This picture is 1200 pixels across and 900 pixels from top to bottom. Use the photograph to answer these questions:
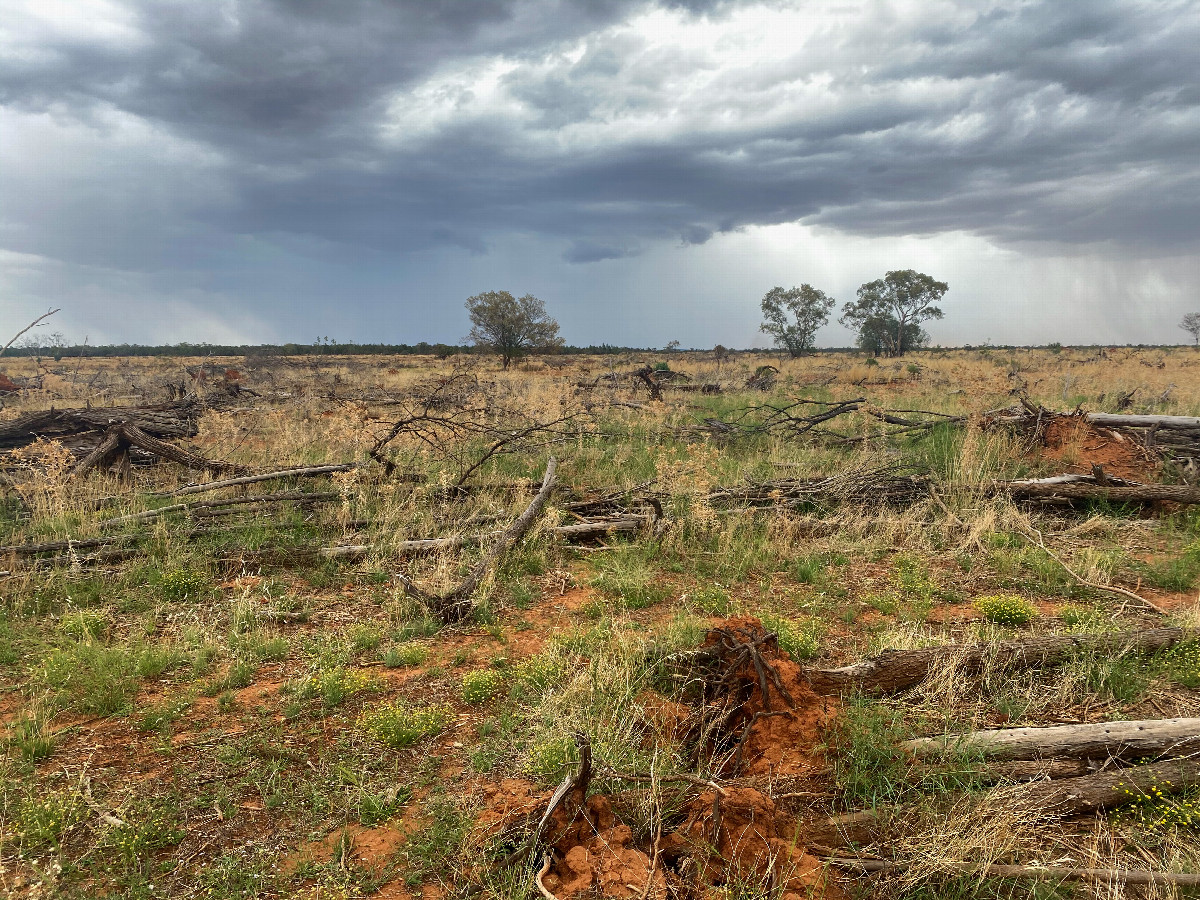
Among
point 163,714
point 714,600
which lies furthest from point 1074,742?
point 163,714

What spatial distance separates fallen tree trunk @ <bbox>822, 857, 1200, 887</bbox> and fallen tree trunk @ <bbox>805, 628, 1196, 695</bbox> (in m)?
1.35

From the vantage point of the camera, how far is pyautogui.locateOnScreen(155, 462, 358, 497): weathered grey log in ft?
26.4

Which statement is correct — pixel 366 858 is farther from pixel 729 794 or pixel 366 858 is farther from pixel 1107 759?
pixel 1107 759

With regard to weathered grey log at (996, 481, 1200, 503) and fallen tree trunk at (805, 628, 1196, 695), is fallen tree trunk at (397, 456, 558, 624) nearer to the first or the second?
fallen tree trunk at (805, 628, 1196, 695)

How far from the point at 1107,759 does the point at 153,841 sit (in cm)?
514

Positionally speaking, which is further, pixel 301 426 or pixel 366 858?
pixel 301 426

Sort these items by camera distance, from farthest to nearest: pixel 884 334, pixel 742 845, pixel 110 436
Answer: pixel 884 334
pixel 110 436
pixel 742 845

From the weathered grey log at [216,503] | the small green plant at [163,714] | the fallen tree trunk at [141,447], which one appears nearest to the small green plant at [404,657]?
the small green plant at [163,714]

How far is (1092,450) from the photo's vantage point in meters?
10.3

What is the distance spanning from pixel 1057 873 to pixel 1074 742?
990mm

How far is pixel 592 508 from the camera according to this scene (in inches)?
332

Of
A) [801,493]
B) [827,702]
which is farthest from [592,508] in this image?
[827,702]

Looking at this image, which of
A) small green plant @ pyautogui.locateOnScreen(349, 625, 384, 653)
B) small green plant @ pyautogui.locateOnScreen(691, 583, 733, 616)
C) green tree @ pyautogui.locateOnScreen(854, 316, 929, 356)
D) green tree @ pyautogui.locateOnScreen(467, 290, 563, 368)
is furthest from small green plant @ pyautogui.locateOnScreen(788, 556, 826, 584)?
green tree @ pyautogui.locateOnScreen(854, 316, 929, 356)

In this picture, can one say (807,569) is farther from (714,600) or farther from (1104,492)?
(1104,492)
